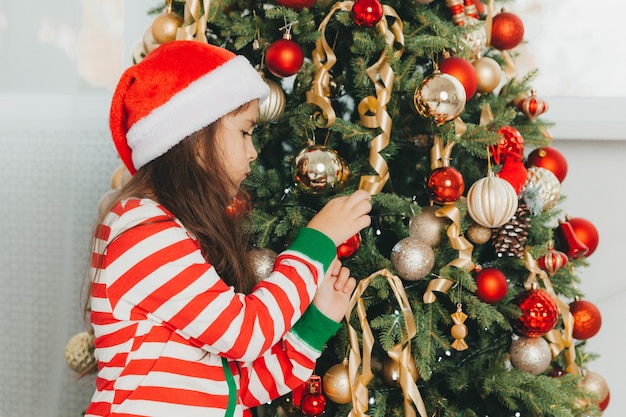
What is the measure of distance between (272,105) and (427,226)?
Result: 31 cm

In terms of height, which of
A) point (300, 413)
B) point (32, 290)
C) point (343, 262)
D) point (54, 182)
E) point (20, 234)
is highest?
point (343, 262)

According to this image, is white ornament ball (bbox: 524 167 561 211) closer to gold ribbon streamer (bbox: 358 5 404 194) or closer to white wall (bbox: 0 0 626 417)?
gold ribbon streamer (bbox: 358 5 404 194)

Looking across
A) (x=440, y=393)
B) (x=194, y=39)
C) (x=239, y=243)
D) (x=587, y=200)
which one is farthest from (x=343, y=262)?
(x=587, y=200)

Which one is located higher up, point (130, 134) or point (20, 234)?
point (130, 134)

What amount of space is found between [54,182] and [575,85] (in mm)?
1289

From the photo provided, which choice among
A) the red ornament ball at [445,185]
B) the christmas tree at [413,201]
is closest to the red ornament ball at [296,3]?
the christmas tree at [413,201]

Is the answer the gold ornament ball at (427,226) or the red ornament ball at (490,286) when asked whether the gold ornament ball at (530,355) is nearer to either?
the red ornament ball at (490,286)

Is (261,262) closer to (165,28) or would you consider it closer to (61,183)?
(165,28)

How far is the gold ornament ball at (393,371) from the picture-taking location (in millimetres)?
1009

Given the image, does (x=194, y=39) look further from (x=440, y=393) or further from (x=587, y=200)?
(x=587, y=200)

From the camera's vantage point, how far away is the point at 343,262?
1.06 meters

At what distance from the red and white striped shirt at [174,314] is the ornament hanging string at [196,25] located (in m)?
0.31

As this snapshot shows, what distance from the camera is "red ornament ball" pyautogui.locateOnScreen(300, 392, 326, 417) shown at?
3.28 feet

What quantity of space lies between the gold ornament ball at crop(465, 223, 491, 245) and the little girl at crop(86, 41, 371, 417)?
0.22 metres
